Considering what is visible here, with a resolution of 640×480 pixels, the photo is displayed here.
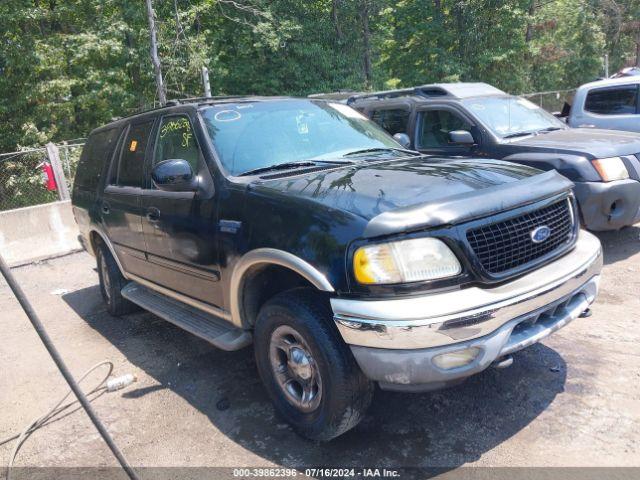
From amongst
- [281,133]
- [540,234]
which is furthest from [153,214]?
[540,234]

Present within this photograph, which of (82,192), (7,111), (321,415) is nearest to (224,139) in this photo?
(321,415)

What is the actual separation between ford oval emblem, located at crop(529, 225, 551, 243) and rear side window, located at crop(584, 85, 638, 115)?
655cm

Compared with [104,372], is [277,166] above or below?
above

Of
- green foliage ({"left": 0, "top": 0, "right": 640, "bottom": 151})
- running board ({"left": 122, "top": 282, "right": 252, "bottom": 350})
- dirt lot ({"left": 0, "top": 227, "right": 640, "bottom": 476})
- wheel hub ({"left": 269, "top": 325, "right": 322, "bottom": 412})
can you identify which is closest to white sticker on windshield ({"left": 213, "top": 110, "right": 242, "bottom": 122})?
running board ({"left": 122, "top": 282, "right": 252, "bottom": 350})

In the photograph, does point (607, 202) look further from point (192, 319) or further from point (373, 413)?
point (192, 319)

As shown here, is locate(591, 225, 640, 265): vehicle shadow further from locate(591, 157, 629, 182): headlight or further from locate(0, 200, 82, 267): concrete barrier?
locate(0, 200, 82, 267): concrete barrier

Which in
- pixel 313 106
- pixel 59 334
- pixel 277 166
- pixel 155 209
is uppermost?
pixel 313 106

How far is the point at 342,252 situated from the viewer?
8.30 ft

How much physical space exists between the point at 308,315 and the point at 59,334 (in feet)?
11.8

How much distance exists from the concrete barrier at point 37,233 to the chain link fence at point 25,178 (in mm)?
652

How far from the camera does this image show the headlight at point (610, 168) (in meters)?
5.43

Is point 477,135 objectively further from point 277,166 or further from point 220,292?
point 220,292

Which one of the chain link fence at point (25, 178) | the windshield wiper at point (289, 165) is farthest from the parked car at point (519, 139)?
the chain link fence at point (25, 178)

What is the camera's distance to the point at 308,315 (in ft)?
8.95
